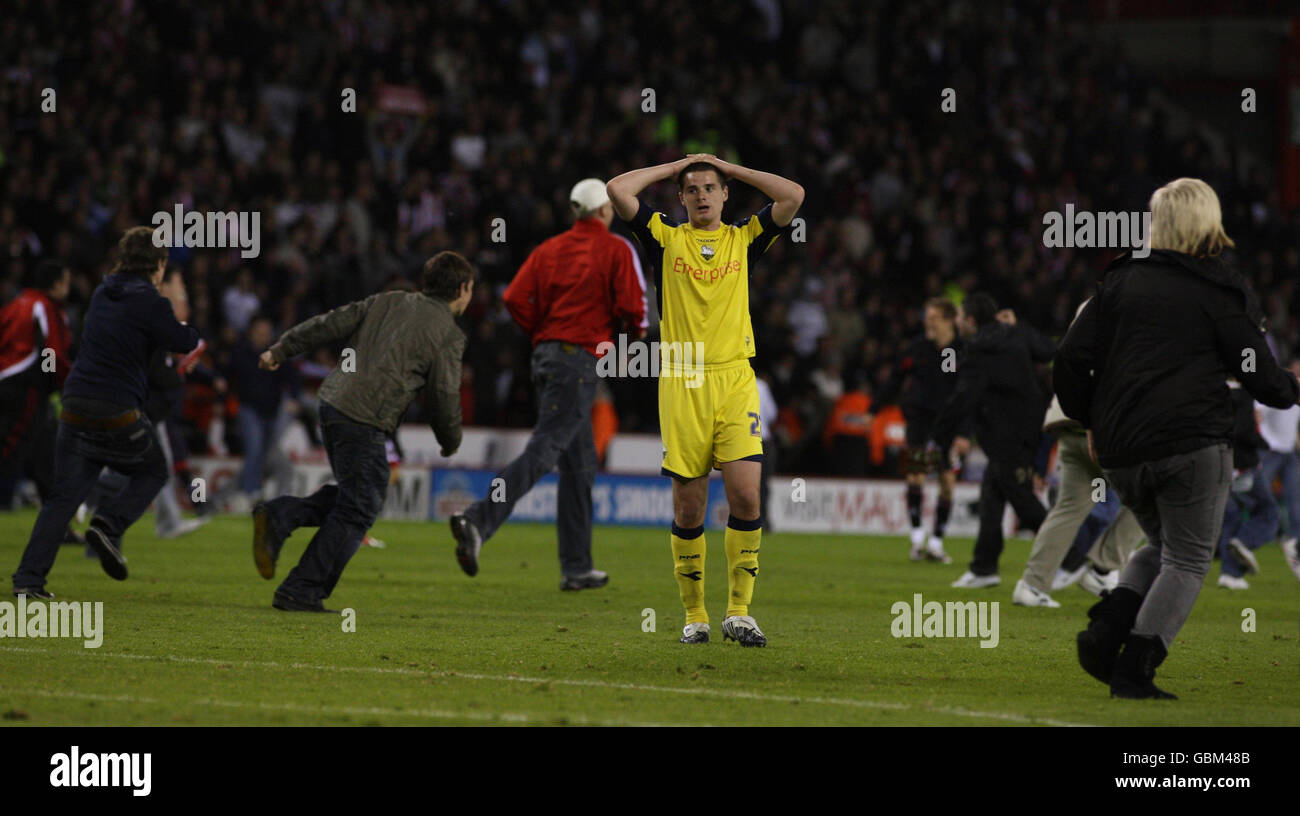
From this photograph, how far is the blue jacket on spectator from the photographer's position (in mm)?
10625

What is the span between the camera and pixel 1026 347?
46.8 feet

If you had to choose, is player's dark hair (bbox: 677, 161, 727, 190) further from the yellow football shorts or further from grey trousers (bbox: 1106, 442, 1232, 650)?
grey trousers (bbox: 1106, 442, 1232, 650)

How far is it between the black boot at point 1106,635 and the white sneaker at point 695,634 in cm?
240

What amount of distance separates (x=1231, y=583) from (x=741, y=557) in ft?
26.2

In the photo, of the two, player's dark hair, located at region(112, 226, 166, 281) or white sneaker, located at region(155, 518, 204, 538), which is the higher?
player's dark hair, located at region(112, 226, 166, 281)

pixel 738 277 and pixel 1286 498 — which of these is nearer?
pixel 738 277

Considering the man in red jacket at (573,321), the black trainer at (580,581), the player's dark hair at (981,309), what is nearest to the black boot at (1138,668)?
the man in red jacket at (573,321)

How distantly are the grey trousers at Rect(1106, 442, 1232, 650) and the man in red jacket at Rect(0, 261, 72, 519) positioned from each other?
9873 mm

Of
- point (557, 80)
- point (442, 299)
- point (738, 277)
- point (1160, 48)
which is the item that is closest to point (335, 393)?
point (442, 299)

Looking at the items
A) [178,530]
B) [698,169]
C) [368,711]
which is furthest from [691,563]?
[178,530]

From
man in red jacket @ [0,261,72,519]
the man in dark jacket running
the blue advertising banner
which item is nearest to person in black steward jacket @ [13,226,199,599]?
man in red jacket @ [0,261,72,519]
